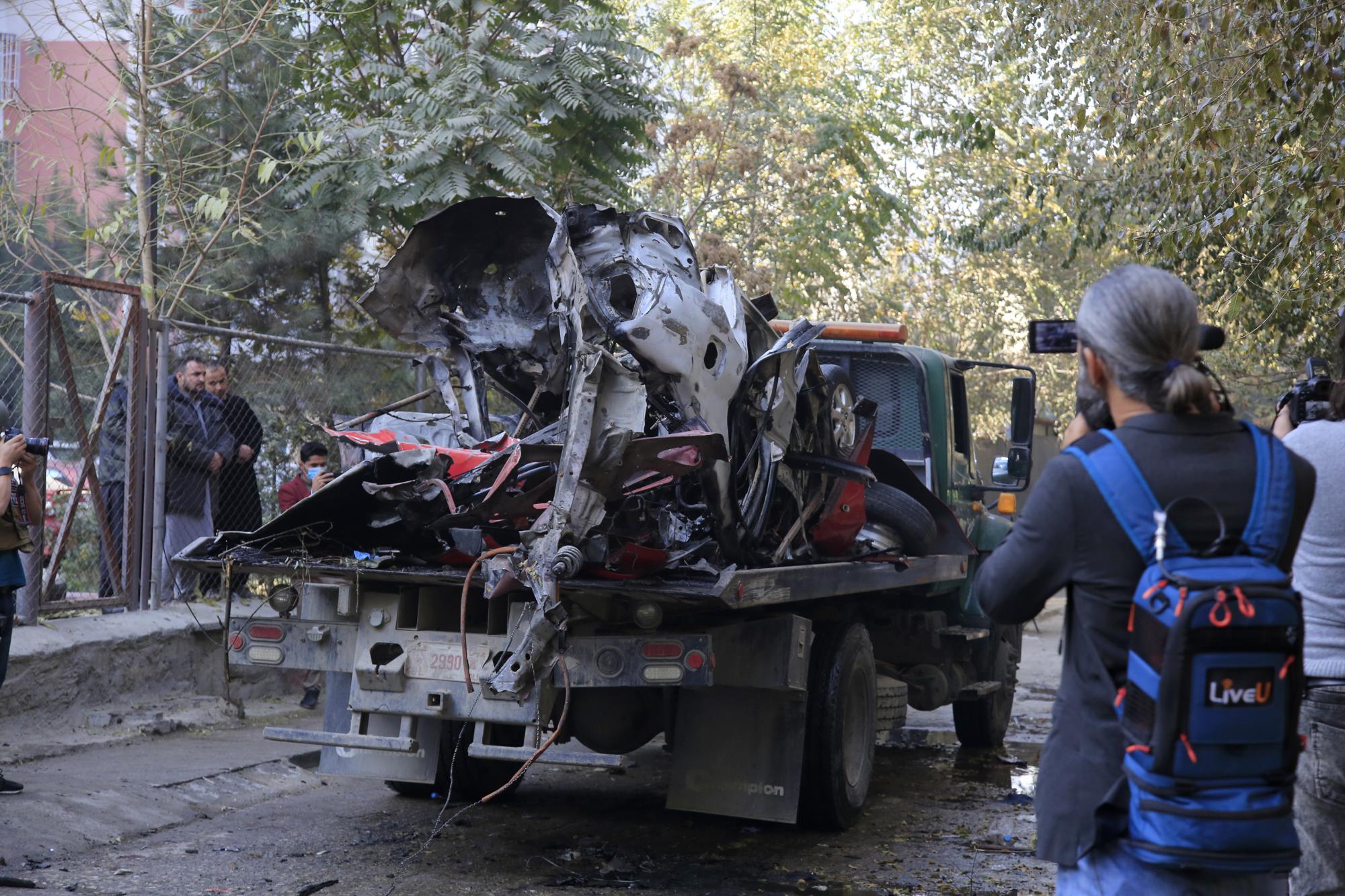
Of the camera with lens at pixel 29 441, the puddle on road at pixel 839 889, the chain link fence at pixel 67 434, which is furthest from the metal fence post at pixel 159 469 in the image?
the puddle on road at pixel 839 889

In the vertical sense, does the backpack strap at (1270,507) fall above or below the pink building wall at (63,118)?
below

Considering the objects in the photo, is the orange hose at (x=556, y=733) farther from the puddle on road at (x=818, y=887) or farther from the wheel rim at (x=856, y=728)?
the wheel rim at (x=856, y=728)

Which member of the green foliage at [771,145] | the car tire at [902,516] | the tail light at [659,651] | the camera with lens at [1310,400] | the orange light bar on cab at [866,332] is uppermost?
the green foliage at [771,145]

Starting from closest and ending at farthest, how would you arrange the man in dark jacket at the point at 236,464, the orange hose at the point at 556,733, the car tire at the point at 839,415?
the orange hose at the point at 556,733
the car tire at the point at 839,415
the man in dark jacket at the point at 236,464

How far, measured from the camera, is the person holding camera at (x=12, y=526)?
5.88 meters

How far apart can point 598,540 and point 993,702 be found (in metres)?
5.20

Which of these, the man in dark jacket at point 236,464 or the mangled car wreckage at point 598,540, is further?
the man in dark jacket at point 236,464

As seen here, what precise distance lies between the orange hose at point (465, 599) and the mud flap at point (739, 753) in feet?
4.22

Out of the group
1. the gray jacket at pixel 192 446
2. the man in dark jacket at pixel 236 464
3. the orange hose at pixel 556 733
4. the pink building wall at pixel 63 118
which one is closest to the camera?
the orange hose at pixel 556 733

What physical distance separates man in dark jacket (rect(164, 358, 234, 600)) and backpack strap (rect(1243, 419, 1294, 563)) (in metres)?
7.98

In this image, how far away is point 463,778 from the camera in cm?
680

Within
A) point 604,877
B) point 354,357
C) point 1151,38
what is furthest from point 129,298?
point 1151,38

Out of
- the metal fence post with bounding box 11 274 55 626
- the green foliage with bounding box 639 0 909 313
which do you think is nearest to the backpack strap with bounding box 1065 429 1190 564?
the metal fence post with bounding box 11 274 55 626

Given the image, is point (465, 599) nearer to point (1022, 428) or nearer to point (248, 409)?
point (1022, 428)
